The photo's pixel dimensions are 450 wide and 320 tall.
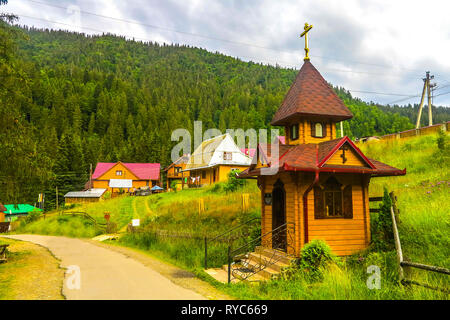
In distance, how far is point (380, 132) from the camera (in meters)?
112

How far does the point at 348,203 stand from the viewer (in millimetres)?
11547

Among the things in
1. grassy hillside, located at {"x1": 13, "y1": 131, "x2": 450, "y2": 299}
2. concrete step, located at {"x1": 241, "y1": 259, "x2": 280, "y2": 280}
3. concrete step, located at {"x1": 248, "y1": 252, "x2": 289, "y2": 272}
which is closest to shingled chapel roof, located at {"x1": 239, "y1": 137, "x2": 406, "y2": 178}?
grassy hillside, located at {"x1": 13, "y1": 131, "x2": 450, "y2": 299}

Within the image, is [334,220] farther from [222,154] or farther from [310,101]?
[222,154]

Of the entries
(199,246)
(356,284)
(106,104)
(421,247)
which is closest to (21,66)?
(199,246)

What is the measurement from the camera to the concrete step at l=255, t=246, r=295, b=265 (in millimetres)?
10914

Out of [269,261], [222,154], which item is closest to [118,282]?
[269,261]

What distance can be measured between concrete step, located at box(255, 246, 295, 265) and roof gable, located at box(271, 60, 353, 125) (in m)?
5.60

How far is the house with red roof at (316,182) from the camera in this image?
1099 centimetres

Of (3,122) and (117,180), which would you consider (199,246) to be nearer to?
(3,122)

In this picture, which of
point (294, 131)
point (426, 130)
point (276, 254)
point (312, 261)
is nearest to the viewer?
point (312, 261)

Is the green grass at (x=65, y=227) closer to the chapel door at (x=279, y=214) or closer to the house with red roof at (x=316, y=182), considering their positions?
the chapel door at (x=279, y=214)

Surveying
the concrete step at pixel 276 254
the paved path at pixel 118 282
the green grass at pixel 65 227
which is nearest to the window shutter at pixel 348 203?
the concrete step at pixel 276 254

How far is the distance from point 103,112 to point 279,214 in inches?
4125

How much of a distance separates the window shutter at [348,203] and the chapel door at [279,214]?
2302 millimetres
